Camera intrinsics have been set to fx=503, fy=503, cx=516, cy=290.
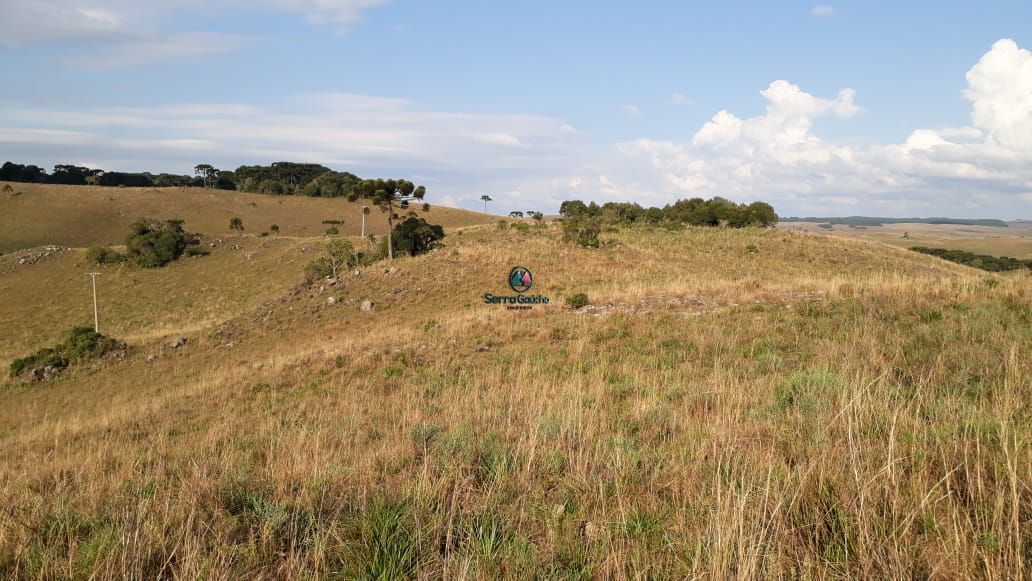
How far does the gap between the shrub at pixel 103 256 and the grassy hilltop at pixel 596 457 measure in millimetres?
40466

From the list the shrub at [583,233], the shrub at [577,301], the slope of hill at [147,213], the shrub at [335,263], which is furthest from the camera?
the slope of hill at [147,213]

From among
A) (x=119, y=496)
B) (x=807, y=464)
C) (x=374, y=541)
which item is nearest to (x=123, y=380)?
(x=119, y=496)

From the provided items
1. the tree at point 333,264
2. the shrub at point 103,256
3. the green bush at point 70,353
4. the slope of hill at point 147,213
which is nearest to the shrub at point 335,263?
the tree at point 333,264

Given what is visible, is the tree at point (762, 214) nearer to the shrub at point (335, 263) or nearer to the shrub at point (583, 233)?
the shrub at point (583, 233)

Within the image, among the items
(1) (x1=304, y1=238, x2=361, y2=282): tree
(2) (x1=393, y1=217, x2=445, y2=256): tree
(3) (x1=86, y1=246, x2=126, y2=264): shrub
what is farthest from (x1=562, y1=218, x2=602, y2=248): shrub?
(3) (x1=86, y1=246, x2=126, y2=264): shrub

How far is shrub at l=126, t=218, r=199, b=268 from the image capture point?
46.0m

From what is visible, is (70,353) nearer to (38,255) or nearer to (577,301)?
(577,301)

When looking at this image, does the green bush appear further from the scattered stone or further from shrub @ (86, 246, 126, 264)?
the scattered stone

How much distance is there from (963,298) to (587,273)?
1623cm

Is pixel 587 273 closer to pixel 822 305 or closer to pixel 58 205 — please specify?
pixel 822 305

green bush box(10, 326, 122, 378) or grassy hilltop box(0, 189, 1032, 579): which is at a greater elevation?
grassy hilltop box(0, 189, 1032, 579)

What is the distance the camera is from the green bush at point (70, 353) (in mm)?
21922

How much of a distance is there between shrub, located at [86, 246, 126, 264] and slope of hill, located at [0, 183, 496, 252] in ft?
60.4

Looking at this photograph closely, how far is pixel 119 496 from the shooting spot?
368 centimetres
